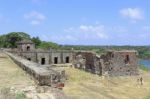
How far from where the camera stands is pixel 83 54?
4953 cm

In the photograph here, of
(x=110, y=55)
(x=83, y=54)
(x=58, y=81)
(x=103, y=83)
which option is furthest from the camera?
(x=83, y=54)

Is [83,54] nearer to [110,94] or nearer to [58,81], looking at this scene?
[110,94]

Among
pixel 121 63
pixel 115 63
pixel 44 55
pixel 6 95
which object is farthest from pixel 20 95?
pixel 44 55

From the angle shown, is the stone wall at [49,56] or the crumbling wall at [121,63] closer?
the crumbling wall at [121,63]

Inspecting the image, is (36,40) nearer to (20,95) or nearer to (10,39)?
(10,39)

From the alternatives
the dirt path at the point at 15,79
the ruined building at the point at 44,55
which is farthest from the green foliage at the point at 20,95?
the ruined building at the point at 44,55

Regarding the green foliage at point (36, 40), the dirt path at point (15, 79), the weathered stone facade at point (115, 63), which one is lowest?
the weathered stone facade at point (115, 63)

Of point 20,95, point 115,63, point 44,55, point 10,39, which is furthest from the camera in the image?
point 10,39

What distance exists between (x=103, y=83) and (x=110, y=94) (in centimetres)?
701

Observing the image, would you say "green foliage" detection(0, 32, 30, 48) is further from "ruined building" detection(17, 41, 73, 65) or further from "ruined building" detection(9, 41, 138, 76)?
"ruined building" detection(9, 41, 138, 76)

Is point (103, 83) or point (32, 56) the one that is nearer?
point (103, 83)

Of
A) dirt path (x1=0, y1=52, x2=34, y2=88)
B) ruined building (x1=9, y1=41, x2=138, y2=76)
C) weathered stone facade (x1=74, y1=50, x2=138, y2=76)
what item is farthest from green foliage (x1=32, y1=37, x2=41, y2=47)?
dirt path (x1=0, y1=52, x2=34, y2=88)

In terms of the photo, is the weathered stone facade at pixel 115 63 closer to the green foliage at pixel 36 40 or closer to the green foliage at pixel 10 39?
→ the green foliage at pixel 10 39

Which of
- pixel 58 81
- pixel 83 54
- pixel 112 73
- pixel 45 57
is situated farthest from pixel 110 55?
pixel 58 81
